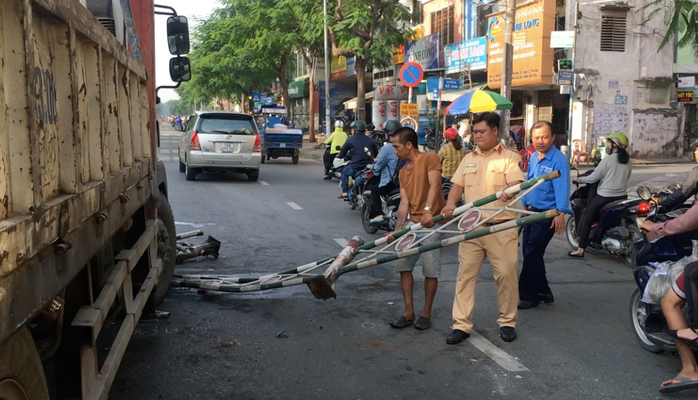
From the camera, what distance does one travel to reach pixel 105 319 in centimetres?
340

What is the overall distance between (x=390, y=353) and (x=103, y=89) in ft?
8.44

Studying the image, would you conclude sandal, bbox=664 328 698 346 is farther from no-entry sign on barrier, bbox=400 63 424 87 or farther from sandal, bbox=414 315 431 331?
no-entry sign on barrier, bbox=400 63 424 87

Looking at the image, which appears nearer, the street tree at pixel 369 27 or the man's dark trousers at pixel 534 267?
the man's dark trousers at pixel 534 267

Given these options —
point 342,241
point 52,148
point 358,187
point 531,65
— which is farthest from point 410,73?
point 52,148

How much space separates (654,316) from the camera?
4.63m

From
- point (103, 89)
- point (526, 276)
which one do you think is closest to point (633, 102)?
point (526, 276)


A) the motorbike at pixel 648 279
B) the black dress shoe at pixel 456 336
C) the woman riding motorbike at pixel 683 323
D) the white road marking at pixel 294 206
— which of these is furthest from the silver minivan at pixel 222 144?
the woman riding motorbike at pixel 683 323

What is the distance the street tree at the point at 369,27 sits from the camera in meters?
25.0

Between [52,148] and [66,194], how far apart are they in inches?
8.7

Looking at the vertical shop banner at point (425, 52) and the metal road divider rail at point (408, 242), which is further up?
the vertical shop banner at point (425, 52)

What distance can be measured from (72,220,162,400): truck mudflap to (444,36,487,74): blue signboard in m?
24.1

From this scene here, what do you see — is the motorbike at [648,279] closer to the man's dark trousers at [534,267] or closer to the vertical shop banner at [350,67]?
the man's dark trousers at [534,267]

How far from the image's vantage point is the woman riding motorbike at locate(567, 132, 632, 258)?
7887 millimetres

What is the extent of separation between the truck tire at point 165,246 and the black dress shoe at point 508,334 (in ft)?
9.37
